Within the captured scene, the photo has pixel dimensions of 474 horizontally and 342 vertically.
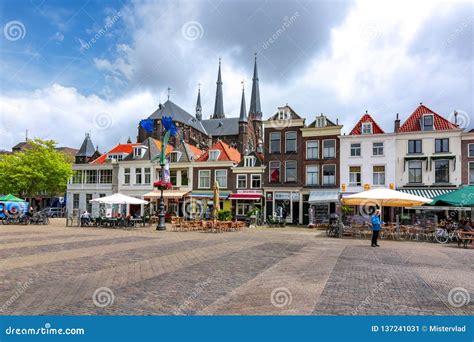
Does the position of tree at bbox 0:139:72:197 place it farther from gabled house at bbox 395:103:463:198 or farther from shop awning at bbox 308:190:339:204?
gabled house at bbox 395:103:463:198

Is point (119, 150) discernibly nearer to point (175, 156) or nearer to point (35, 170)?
point (175, 156)

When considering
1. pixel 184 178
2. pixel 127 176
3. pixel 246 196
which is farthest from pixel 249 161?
pixel 127 176

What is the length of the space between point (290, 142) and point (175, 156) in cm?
1434

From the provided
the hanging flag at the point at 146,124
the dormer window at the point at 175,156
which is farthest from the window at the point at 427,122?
the dormer window at the point at 175,156

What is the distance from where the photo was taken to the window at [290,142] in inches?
1454

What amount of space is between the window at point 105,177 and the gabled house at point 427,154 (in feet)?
110

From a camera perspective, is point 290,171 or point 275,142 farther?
point 275,142

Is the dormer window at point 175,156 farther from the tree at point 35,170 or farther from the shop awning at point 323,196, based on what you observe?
the shop awning at point 323,196

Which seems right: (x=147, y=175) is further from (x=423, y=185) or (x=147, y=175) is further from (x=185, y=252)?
(x=185, y=252)

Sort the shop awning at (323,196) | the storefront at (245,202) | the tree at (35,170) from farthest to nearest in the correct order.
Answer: the tree at (35,170) < the storefront at (245,202) < the shop awning at (323,196)

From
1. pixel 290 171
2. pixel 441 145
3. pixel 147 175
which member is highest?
pixel 441 145

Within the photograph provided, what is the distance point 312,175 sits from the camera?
36.0m

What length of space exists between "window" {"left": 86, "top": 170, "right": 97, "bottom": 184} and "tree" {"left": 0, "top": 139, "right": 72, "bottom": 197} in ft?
7.07

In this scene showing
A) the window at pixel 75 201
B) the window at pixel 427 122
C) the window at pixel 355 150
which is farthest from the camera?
the window at pixel 75 201
